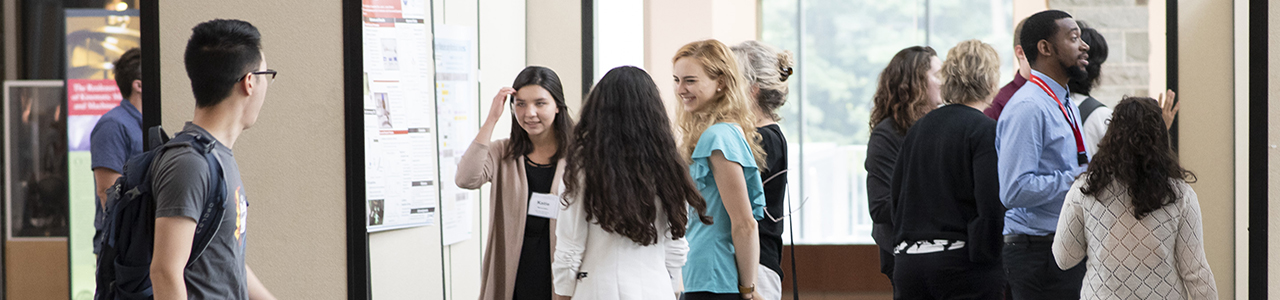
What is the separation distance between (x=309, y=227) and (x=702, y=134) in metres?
1.41

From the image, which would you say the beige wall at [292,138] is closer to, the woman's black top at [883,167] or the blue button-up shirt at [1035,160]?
the woman's black top at [883,167]

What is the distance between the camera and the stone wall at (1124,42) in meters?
5.45

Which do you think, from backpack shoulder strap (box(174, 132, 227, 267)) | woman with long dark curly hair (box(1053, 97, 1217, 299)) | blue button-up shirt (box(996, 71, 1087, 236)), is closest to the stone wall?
blue button-up shirt (box(996, 71, 1087, 236))

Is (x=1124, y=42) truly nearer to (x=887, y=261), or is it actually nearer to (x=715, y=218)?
(x=887, y=261)

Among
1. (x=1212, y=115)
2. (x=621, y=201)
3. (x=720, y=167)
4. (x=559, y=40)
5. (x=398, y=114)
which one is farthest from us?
(x=559, y=40)

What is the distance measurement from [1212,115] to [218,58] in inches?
148

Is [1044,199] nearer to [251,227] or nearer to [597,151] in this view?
[597,151]

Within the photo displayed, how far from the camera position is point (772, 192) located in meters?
2.60

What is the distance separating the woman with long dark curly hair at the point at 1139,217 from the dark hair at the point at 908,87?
0.97 metres

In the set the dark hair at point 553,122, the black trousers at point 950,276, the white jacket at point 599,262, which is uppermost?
the dark hair at point 553,122

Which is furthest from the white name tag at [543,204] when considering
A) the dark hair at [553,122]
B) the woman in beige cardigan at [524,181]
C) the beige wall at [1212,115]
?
the beige wall at [1212,115]

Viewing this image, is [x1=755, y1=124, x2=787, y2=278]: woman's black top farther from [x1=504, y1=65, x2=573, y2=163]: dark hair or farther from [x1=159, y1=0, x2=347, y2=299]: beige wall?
[x1=159, y1=0, x2=347, y2=299]: beige wall

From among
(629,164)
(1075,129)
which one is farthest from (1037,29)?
(629,164)

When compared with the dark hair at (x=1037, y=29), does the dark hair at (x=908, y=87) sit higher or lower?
lower
